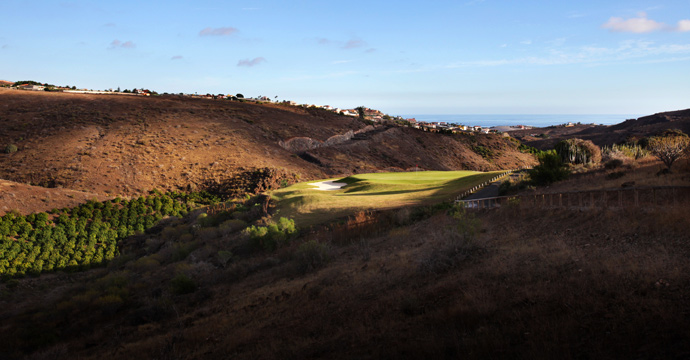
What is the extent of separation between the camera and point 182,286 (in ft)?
49.2

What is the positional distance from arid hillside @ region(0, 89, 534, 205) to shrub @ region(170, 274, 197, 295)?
27373mm

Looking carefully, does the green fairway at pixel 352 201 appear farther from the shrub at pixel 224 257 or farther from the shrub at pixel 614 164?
the shrub at pixel 614 164

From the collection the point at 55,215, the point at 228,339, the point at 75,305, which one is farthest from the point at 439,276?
the point at 55,215

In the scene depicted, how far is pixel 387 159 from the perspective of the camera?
66.0 metres

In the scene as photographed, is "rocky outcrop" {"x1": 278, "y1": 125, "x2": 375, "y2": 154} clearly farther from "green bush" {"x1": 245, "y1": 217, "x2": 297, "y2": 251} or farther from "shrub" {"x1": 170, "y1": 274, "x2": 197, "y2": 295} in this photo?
"shrub" {"x1": 170, "y1": 274, "x2": 197, "y2": 295}

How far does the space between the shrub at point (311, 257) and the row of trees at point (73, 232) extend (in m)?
16.5

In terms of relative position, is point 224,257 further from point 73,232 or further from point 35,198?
point 35,198

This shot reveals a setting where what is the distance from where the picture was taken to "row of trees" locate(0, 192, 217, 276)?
79.6ft

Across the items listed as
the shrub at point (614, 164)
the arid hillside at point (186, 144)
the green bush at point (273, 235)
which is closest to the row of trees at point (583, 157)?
the shrub at point (614, 164)

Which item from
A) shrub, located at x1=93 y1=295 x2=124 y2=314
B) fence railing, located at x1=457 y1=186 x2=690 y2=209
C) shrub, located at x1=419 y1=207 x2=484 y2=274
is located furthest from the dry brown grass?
fence railing, located at x1=457 y1=186 x2=690 y2=209

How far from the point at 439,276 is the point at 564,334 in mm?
4333

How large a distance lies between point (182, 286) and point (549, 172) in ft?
61.6

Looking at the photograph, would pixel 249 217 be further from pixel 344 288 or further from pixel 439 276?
pixel 439 276

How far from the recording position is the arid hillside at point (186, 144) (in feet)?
137
